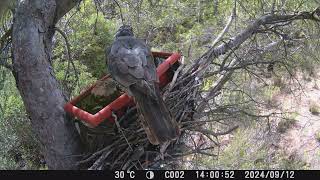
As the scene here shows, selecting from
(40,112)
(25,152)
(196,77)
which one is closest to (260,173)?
(196,77)

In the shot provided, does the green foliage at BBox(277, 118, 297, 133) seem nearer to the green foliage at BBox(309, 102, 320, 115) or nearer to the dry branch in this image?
the green foliage at BBox(309, 102, 320, 115)

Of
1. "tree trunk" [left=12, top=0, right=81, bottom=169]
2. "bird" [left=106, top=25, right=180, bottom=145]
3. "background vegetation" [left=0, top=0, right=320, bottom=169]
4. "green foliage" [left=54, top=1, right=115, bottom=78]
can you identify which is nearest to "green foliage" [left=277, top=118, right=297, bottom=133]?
"background vegetation" [left=0, top=0, right=320, bottom=169]

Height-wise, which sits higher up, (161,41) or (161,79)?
(161,41)

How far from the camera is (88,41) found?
5.89 meters

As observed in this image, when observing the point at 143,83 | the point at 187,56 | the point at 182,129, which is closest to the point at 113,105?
the point at 143,83

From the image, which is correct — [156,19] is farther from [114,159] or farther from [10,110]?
[114,159]

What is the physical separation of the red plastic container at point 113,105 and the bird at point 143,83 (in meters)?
0.07

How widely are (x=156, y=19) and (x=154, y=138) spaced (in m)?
4.65

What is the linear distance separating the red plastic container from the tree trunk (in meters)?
0.10

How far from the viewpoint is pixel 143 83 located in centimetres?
239

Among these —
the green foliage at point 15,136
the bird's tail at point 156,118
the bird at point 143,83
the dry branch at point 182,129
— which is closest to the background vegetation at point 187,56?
the green foliage at point 15,136

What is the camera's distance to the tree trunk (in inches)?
96.9

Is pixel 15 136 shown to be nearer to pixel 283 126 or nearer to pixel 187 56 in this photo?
pixel 187 56

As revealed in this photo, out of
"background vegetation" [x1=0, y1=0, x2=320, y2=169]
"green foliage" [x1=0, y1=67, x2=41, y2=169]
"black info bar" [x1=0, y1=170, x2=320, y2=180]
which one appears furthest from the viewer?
"green foliage" [x1=0, y1=67, x2=41, y2=169]
